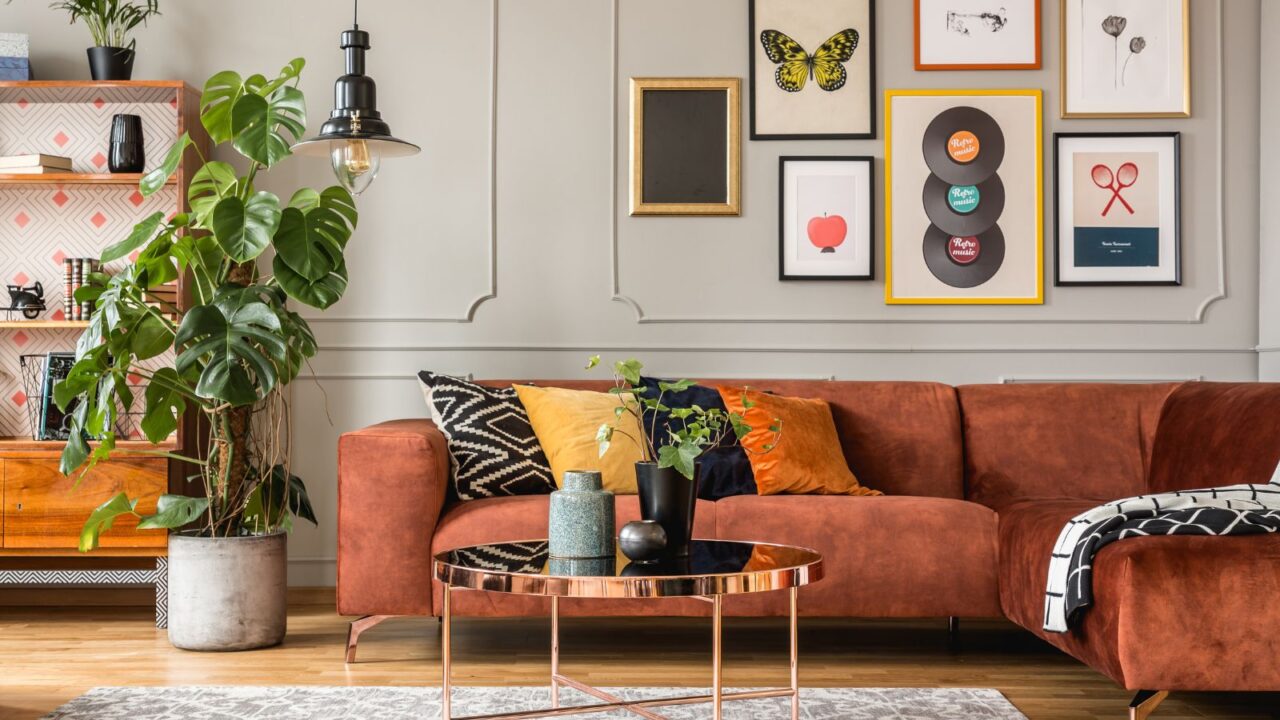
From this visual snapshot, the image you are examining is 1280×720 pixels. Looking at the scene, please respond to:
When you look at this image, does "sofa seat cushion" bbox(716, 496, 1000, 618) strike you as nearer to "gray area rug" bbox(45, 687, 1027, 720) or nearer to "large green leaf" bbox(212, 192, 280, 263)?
"gray area rug" bbox(45, 687, 1027, 720)

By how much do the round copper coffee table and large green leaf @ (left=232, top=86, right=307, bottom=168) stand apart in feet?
4.83

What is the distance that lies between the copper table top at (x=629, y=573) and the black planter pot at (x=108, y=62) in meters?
2.66

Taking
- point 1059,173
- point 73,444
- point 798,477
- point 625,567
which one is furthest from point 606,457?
point 1059,173

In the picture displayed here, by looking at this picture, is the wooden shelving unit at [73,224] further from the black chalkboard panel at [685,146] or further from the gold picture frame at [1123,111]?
the gold picture frame at [1123,111]

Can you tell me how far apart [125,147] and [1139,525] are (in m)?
3.42

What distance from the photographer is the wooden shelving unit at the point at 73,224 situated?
3629mm

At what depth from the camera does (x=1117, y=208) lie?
4047 millimetres

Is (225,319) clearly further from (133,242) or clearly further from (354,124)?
(354,124)

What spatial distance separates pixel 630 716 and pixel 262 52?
9.52 ft

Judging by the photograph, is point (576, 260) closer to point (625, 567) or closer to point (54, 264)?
point (54, 264)

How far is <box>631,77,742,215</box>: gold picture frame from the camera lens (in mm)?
4062

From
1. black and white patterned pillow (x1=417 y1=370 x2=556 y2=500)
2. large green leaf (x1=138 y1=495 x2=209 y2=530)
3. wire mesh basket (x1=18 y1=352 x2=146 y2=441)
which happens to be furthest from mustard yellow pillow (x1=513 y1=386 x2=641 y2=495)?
wire mesh basket (x1=18 y1=352 x2=146 y2=441)

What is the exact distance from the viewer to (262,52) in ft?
13.6

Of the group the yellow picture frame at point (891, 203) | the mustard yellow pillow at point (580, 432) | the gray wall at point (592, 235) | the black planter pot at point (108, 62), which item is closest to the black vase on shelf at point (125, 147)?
the black planter pot at point (108, 62)
